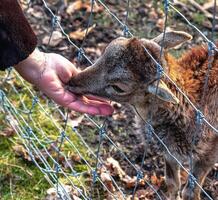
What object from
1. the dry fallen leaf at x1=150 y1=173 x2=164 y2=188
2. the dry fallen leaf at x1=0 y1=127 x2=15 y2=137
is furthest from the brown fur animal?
the dry fallen leaf at x1=0 y1=127 x2=15 y2=137

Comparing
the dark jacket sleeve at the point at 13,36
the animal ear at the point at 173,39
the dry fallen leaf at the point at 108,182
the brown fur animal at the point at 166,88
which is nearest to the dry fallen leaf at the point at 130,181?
the dry fallen leaf at the point at 108,182

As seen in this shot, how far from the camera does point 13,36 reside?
3.94 m

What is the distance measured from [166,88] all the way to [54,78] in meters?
0.82

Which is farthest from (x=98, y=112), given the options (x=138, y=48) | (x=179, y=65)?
(x=179, y=65)

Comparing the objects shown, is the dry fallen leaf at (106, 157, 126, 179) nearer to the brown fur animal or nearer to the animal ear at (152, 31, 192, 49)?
the brown fur animal

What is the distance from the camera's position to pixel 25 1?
25.2 feet

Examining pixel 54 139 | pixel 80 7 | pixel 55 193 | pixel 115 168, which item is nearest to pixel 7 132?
pixel 54 139

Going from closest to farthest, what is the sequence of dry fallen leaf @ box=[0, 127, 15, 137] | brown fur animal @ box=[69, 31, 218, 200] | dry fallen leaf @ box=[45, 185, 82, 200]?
brown fur animal @ box=[69, 31, 218, 200] → dry fallen leaf @ box=[45, 185, 82, 200] → dry fallen leaf @ box=[0, 127, 15, 137]

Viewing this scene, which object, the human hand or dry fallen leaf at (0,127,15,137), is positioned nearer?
the human hand

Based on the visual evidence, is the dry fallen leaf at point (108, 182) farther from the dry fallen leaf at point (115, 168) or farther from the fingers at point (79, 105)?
the fingers at point (79, 105)

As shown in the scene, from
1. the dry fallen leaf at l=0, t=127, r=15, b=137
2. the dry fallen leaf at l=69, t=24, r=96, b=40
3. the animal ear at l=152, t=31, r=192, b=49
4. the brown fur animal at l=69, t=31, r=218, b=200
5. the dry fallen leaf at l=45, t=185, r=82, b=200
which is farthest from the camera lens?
the dry fallen leaf at l=69, t=24, r=96, b=40

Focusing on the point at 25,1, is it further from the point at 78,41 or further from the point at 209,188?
the point at 209,188

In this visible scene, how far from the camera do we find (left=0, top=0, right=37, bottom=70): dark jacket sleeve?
153 inches

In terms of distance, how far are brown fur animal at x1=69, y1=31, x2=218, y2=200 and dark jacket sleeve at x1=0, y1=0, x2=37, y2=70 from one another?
55cm
